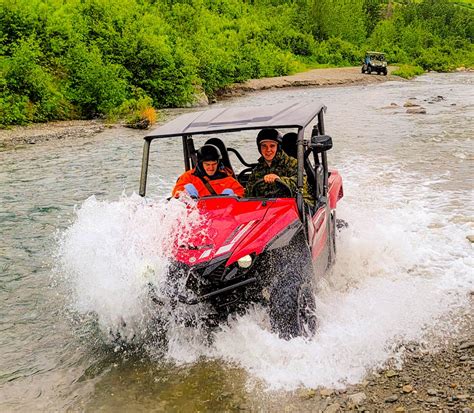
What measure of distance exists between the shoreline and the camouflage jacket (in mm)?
13129

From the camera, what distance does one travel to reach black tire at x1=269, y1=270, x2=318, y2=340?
15.6 ft

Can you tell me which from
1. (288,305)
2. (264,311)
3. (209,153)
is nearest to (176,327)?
(264,311)

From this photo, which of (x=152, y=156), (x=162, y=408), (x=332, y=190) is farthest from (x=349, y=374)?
(x=152, y=156)

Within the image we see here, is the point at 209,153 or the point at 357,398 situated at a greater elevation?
the point at 209,153

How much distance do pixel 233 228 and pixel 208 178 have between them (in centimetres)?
128

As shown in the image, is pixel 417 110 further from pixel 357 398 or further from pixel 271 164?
pixel 357 398

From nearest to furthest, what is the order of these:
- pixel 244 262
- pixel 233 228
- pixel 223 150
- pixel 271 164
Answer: pixel 244 262, pixel 233 228, pixel 271 164, pixel 223 150

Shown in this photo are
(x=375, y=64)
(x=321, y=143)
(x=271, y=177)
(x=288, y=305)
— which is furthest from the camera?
(x=375, y=64)

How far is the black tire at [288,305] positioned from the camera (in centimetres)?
475

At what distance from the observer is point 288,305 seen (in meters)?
4.79

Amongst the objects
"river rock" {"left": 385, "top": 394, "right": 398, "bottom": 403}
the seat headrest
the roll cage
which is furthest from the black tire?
the seat headrest

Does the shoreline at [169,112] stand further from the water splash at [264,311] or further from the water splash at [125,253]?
the water splash at [264,311]

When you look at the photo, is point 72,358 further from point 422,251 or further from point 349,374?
point 422,251

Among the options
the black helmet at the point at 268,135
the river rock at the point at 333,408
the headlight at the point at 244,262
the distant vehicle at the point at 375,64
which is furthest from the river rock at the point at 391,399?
the distant vehicle at the point at 375,64
